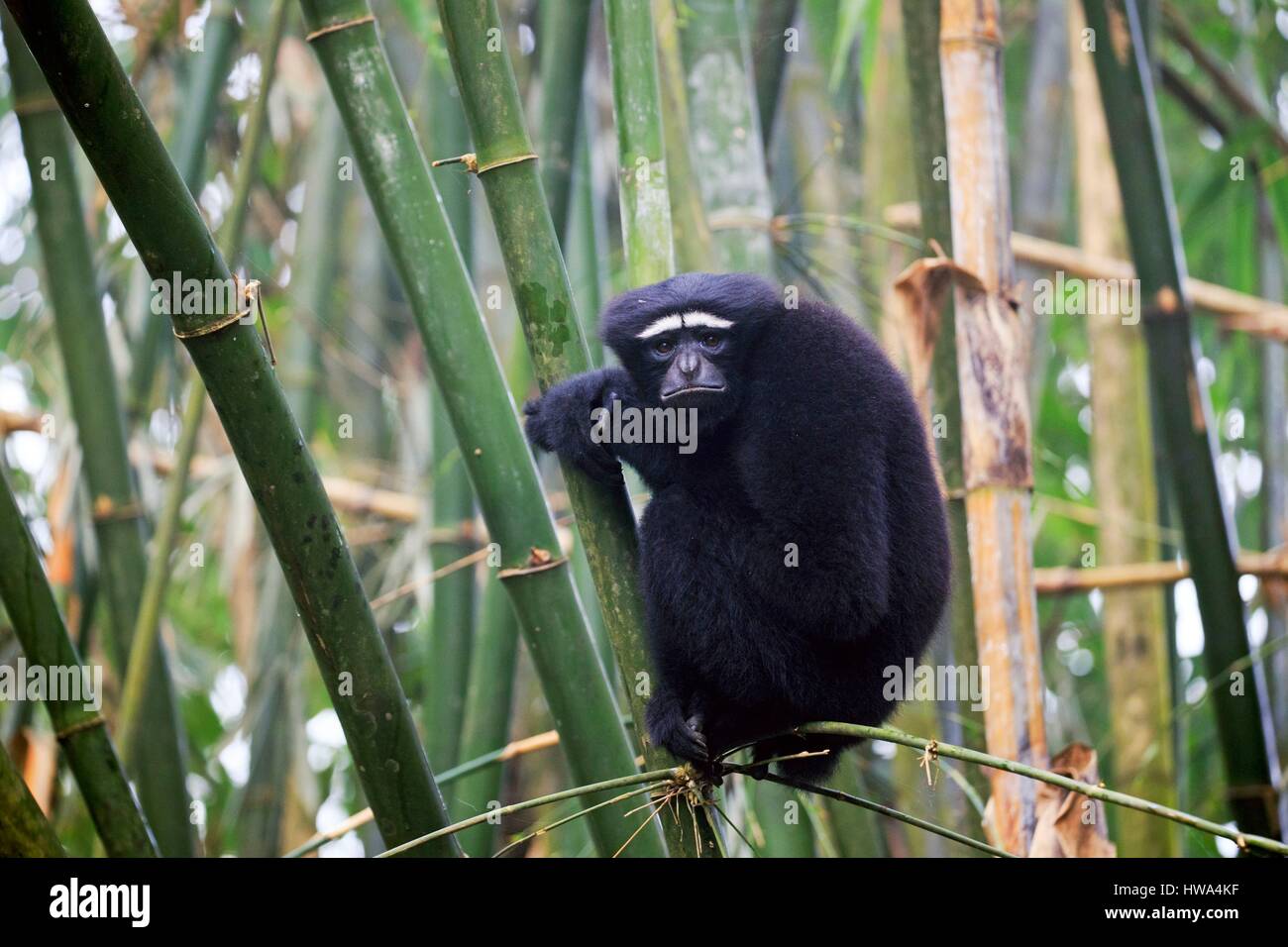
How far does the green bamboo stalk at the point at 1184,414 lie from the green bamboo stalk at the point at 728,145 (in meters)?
1.07

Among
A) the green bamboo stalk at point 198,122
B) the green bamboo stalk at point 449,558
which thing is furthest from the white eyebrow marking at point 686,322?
the green bamboo stalk at point 198,122

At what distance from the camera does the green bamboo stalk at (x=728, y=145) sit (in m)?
3.15

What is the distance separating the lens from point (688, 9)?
3203 millimetres

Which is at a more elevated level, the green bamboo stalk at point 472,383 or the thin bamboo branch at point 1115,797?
the green bamboo stalk at point 472,383

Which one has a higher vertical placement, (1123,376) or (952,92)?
(952,92)

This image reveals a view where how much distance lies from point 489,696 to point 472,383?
3.83 ft

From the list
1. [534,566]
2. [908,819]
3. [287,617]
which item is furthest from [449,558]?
[908,819]

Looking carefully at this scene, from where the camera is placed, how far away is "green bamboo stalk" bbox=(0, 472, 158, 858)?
210cm

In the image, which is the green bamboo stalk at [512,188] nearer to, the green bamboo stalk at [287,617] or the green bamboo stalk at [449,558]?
the green bamboo stalk at [449,558]
